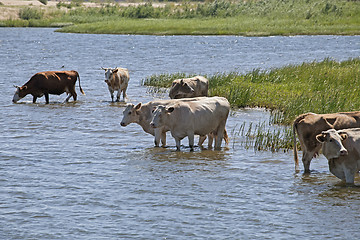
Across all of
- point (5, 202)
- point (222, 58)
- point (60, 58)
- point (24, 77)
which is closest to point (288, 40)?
point (222, 58)

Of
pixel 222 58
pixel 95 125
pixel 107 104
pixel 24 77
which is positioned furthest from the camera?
pixel 222 58

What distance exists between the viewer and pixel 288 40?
188 ft

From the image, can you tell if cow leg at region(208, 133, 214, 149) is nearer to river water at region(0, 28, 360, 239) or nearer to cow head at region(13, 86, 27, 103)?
river water at region(0, 28, 360, 239)

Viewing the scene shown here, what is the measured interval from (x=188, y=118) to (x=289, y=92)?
7.79 meters

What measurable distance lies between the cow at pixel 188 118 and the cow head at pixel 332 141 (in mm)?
3363

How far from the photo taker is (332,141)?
10695 millimetres

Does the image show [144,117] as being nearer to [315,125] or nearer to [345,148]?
[315,125]

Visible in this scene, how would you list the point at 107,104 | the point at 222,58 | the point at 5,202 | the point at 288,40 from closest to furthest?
1. the point at 5,202
2. the point at 107,104
3. the point at 222,58
4. the point at 288,40

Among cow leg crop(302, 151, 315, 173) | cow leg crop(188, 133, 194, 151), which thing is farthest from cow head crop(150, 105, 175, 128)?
cow leg crop(302, 151, 315, 173)

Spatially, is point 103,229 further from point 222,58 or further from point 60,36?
point 60,36

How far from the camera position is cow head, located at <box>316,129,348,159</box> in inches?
418

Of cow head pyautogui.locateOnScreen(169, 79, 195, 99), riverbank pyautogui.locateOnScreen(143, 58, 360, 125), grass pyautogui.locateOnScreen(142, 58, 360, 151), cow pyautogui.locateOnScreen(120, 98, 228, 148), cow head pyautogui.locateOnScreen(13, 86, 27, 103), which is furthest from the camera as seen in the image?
cow head pyautogui.locateOnScreen(13, 86, 27, 103)

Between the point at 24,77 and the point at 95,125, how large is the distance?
15.2 metres

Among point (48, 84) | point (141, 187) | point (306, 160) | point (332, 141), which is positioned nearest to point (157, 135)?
point (141, 187)
